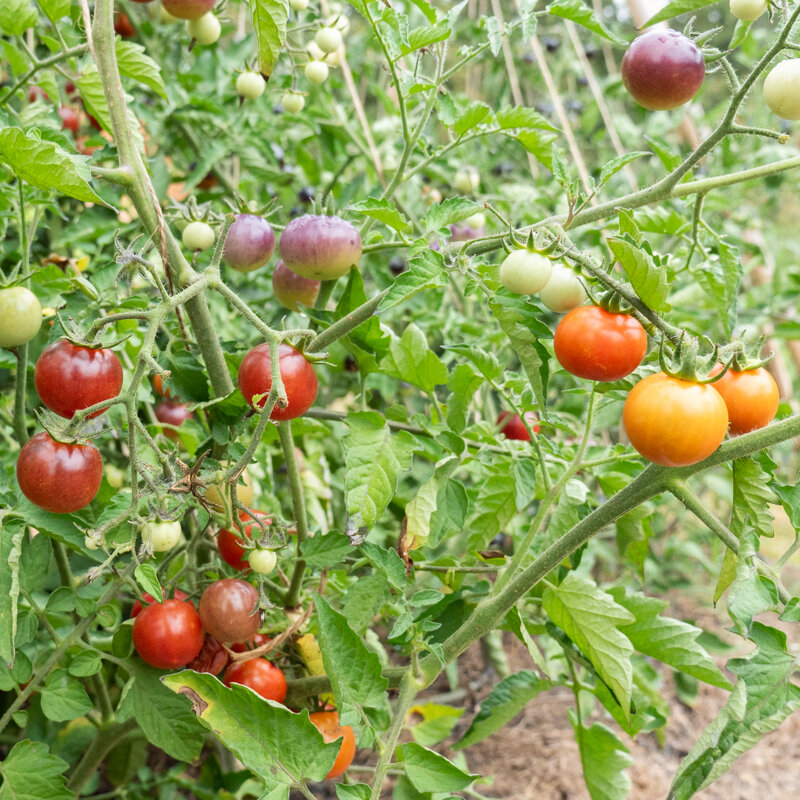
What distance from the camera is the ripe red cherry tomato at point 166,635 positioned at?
2.67 ft

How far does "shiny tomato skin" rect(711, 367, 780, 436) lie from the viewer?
2.20ft

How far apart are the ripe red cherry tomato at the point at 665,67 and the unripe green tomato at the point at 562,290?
0.67 ft

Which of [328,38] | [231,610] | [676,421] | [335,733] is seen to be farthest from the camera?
[328,38]

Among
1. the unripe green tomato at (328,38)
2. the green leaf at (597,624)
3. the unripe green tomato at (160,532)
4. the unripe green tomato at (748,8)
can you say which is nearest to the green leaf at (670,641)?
the green leaf at (597,624)

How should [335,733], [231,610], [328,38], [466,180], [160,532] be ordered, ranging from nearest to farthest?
[160,532], [231,610], [335,733], [328,38], [466,180]

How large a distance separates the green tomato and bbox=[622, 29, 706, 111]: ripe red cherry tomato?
645 millimetres

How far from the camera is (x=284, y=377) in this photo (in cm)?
73

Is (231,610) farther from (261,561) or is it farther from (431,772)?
(431,772)

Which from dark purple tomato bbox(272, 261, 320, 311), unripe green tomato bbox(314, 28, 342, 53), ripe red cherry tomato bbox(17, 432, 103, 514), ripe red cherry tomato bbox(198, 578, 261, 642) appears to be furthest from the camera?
unripe green tomato bbox(314, 28, 342, 53)

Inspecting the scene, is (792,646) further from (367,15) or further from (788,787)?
(367,15)

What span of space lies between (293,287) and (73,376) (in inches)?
12.4

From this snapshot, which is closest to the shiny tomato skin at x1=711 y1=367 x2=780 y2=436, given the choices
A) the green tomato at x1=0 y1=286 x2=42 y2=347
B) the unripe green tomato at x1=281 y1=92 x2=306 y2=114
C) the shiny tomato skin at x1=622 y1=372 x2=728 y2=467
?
the shiny tomato skin at x1=622 y1=372 x2=728 y2=467

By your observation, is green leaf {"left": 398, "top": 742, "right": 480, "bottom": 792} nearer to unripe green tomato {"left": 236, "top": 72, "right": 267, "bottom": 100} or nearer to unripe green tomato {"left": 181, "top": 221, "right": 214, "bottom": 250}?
unripe green tomato {"left": 181, "top": 221, "right": 214, "bottom": 250}

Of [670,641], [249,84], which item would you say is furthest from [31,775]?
[249,84]
